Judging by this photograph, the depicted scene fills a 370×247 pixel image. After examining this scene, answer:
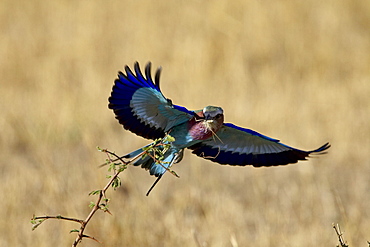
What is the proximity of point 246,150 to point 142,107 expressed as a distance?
1.94ft

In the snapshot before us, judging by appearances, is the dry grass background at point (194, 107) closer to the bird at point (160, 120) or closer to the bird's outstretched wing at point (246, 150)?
the bird's outstretched wing at point (246, 150)

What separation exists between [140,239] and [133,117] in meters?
1.65

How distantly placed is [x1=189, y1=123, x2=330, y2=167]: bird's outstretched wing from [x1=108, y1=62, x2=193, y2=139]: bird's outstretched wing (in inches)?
9.8

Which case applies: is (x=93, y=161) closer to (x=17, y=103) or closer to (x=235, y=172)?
(x=235, y=172)

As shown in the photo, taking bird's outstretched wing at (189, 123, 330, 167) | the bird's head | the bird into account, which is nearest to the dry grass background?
bird's outstretched wing at (189, 123, 330, 167)

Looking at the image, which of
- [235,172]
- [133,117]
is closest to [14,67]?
[235,172]

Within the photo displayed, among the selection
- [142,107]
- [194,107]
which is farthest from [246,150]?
[194,107]

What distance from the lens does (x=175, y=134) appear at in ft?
10.1

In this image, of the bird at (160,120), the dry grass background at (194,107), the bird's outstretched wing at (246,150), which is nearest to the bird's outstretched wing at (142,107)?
the bird at (160,120)

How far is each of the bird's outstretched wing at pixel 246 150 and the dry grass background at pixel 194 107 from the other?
2.41 ft

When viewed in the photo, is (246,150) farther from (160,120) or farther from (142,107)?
(142,107)

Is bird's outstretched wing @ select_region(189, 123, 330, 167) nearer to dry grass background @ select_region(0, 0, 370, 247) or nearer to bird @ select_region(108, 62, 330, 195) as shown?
bird @ select_region(108, 62, 330, 195)

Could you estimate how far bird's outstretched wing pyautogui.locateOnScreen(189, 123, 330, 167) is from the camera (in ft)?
10.9

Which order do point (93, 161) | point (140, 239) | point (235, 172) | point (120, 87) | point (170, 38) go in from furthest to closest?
point (170, 38), point (235, 172), point (93, 161), point (140, 239), point (120, 87)
